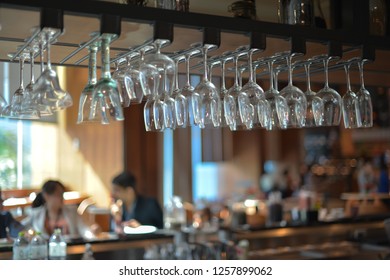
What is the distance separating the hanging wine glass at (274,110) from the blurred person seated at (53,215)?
2.63 metres

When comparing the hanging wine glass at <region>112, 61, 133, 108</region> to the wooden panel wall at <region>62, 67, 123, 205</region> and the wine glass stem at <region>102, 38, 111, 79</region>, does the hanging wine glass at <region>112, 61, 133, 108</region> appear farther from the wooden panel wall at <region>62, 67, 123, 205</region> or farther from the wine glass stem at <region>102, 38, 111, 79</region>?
the wooden panel wall at <region>62, 67, 123, 205</region>

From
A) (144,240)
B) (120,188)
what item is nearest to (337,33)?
(144,240)

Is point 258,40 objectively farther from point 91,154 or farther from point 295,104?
point 91,154

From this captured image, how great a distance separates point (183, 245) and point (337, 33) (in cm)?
213

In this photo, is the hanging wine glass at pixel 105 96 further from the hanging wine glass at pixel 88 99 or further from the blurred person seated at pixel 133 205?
the blurred person seated at pixel 133 205

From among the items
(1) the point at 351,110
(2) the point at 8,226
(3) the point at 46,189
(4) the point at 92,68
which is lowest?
(2) the point at 8,226

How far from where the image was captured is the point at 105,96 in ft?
5.66

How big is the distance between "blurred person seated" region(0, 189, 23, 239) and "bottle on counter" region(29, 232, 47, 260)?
14.6 inches

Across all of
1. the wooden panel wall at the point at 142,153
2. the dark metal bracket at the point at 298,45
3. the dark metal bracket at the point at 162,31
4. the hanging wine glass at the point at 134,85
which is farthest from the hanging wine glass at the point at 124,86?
the wooden panel wall at the point at 142,153

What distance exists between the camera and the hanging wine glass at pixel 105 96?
172cm

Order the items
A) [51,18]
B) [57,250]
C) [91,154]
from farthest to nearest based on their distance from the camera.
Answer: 1. [91,154]
2. [57,250]
3. [51,18]

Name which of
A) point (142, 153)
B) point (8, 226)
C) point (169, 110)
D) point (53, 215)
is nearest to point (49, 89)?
point (169, 110)

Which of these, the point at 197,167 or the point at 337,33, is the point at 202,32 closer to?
the point at 337,33

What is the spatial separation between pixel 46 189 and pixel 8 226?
968mm
